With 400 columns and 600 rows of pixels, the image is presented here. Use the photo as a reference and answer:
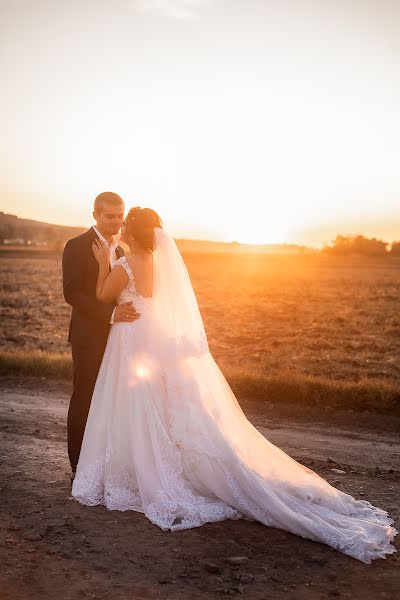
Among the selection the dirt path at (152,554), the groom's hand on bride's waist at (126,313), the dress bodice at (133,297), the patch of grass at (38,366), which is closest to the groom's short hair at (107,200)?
the dress bodice at (133,297)

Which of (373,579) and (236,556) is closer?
(373,579)

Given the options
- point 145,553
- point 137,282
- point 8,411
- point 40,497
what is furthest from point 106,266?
point 8,411

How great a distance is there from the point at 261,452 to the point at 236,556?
4.09 feet

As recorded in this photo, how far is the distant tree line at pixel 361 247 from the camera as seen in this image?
296 feet

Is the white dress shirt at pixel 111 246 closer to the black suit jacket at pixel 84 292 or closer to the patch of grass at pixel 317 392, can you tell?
the black suit jacket at pixel 84 292

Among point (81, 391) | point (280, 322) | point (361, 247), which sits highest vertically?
point (361, 247)

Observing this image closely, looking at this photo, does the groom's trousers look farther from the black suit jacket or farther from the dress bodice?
the dress bodice

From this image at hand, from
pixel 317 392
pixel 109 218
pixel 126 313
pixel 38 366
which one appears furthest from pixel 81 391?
pixel 38 366

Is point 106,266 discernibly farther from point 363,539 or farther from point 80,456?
point 363,539

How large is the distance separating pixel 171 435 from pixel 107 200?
2.55 metres

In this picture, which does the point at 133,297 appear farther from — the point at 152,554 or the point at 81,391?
the point at 152,554

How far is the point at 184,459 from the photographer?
18.5 feet

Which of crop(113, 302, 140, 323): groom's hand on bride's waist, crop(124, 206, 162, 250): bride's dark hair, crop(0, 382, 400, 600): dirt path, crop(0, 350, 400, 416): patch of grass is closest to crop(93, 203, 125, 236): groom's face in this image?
crop(124, 206, 162, 250): bride's dark hair

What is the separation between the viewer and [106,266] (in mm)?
6184
